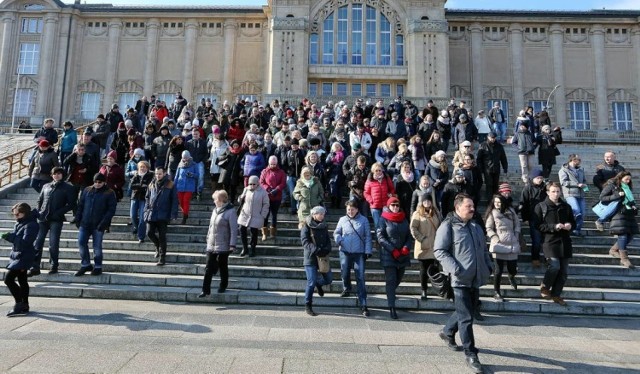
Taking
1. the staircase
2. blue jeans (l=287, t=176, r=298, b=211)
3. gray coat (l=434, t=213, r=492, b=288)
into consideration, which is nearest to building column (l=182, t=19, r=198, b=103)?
the staircase

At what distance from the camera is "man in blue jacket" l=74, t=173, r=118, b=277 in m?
8.64

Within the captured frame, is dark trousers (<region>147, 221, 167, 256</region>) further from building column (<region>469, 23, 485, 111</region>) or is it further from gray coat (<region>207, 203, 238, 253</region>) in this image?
building column (<region>469, 23, 485, 111</region>)

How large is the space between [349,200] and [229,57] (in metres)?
29.1

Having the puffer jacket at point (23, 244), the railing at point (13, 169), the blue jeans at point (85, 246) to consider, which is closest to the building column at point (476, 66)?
the railing at point (13, 169)

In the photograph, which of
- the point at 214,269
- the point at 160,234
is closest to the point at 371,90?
the point at 160,234

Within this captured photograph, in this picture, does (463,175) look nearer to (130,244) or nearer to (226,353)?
(226,353)

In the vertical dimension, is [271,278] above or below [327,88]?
below

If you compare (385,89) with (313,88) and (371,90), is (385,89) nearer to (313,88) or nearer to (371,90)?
(371,90)

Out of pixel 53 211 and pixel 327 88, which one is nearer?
pixel 53 211

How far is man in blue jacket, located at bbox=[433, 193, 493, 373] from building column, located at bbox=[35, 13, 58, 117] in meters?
36.9

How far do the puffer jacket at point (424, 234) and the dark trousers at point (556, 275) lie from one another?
2.15 meters

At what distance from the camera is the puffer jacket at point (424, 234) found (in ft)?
25.1

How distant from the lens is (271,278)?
8.77 m

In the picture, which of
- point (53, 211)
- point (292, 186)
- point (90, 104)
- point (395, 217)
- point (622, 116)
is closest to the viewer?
point (395, 217)
